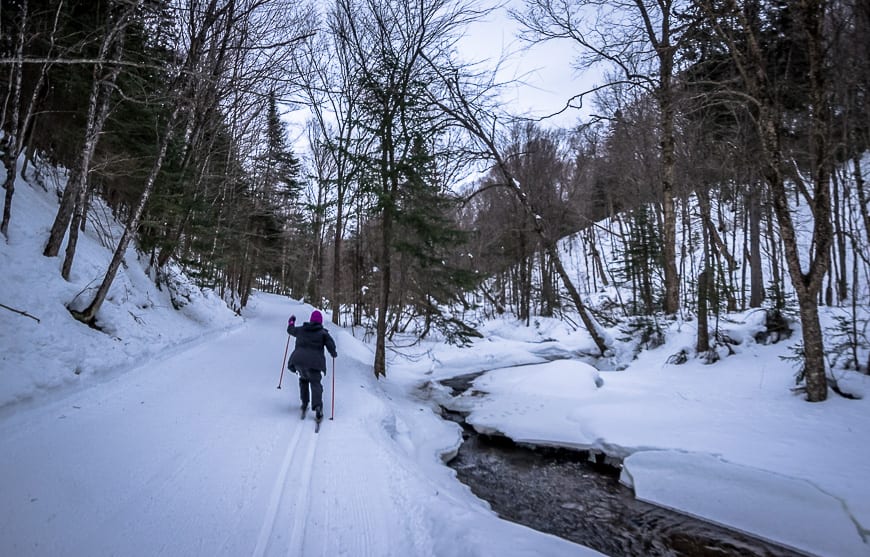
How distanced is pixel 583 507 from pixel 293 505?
12.3 ft

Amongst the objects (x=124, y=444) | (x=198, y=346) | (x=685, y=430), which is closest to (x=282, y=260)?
(x=198, y=346)

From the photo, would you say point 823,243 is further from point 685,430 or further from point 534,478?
point 534,478

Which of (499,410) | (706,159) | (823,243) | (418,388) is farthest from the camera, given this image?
(706,159)

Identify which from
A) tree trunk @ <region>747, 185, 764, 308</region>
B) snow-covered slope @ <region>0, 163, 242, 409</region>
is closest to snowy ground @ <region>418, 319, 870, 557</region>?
snow-covered slope @ <region>0, 163, 242, 409</region>

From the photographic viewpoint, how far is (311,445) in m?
4.92

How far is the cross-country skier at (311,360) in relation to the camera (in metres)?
5.98

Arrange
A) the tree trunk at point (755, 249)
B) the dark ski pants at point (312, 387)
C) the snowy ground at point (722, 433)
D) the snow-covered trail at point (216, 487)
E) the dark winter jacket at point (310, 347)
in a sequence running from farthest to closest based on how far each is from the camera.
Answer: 1. the tree trunk at point (755, 249)
2. the dark winter jacket at point (310, 347)
3. the dark ski pants at point (312, 387)
4. the snowy ground at point (722, 433)
5. the snow-covered trail at point (216, 487)

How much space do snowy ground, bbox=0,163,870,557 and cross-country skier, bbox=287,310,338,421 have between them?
0.44 meters

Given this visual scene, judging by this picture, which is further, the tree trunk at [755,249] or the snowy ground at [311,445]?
the tree trunk at [755,249]

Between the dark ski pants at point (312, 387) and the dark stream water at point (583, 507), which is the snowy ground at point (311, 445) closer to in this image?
the dark stream water at point (583, 507)

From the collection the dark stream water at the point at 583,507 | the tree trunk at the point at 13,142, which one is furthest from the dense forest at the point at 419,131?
the dark stream water at the point at 583,507

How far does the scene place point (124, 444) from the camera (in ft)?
13.6

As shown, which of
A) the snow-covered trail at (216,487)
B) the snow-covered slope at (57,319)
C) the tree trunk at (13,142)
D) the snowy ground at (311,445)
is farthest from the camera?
the tree trunk at (13,142)

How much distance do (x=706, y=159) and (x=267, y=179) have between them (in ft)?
68.1
